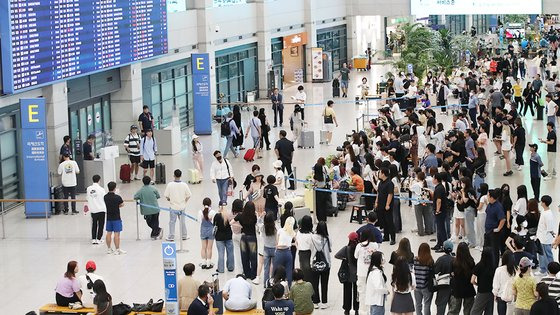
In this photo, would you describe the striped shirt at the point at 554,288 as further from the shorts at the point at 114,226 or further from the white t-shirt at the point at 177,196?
the shorts at the point at 114,226

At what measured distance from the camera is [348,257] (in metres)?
16.7

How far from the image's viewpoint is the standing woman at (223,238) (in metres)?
19.0

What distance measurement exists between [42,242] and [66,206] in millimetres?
2737

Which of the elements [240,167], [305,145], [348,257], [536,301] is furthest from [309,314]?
[305,145]

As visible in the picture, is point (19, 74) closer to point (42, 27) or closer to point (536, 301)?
point (42, 27)

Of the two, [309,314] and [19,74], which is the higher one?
[19,74]

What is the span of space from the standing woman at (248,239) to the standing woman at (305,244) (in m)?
1.40

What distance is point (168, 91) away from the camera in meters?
37.7

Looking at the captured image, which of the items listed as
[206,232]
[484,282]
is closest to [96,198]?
[206,232]

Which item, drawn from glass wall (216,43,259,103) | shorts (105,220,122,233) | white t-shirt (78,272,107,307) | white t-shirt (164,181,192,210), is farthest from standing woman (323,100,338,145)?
white t-shirt (78,272,107,307)

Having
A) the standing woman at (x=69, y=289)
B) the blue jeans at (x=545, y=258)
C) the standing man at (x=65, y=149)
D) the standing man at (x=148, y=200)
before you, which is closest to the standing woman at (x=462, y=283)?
the blue jeans at (x=545, y=258)

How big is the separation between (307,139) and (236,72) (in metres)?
12.3

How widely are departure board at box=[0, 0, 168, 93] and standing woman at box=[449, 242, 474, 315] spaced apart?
12388mm

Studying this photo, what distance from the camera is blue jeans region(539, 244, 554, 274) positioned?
59.6 ft
